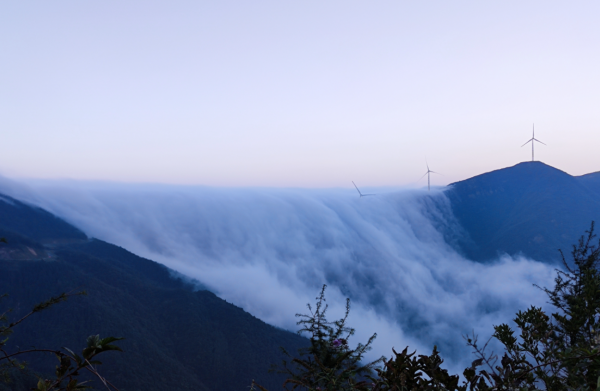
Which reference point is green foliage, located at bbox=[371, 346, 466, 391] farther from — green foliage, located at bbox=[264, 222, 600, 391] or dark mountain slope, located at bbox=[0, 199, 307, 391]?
dark mountain slope, located at bbox=[0, 199, 307, 391]

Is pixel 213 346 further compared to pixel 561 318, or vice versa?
pixel 213 346

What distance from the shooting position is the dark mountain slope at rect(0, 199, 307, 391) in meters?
135

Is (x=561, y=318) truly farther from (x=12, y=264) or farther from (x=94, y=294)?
(x=12, y=264)

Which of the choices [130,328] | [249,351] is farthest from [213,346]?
[130,328]

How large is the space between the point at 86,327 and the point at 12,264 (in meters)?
53.3

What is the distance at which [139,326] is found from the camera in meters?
163

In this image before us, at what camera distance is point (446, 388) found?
13.6 ft

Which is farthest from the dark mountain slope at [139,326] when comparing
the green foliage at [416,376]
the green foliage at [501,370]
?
the green foliage at [416,376]

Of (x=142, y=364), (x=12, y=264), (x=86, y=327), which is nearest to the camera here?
(x=142, y=364)

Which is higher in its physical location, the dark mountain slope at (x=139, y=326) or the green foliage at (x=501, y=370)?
the green foliage at (x=501, y=370)

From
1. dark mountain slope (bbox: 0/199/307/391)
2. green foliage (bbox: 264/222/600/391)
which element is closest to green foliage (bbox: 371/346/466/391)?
green foliage (bbox: 264/222/600/391)

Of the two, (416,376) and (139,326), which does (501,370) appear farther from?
(139,326)

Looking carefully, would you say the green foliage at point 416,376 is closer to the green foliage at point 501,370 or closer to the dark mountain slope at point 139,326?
the green foliage at point 501,370

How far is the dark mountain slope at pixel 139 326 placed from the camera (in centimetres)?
13475
